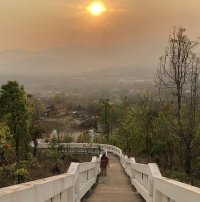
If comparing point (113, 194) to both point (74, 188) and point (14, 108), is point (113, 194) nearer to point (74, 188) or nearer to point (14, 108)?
point (74, 188)

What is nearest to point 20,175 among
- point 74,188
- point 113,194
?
point 113,194

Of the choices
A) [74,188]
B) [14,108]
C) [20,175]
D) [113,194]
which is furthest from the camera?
[14,108]

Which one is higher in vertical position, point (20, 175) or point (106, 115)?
point (106, 115)

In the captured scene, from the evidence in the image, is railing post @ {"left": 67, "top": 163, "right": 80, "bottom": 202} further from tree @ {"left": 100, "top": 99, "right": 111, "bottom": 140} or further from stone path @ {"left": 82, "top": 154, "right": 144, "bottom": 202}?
tree @ {"left": 100, "top": 99, "right": 111, "bottom": 140}

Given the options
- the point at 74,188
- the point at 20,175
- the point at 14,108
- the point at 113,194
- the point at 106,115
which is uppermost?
the point at 106,115

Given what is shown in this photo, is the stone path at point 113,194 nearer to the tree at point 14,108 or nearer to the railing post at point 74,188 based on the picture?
the railing post at point 74,188

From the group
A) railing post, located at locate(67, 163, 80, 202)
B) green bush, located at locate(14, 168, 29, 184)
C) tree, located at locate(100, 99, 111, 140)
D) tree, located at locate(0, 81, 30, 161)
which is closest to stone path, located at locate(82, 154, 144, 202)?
railing post, located at locate(67, 163, 80, 202)

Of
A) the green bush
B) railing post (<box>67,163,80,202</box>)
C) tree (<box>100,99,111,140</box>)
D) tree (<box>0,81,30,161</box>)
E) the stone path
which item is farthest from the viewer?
tree (<box>100,99,111,140</box>)

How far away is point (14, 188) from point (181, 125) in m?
20.9

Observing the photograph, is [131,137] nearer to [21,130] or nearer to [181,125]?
[21,130]

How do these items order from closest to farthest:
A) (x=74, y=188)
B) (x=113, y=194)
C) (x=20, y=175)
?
(x=74, y=188), (x=113, y=194), (x=20, y=175)

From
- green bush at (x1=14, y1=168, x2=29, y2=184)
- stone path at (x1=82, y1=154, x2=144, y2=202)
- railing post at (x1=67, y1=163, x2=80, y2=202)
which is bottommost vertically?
stone path at (x1=82, y1=154, x2=144, y2=202)

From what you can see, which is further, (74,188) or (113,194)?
(113,194)

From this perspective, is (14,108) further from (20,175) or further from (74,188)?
(74,188)
